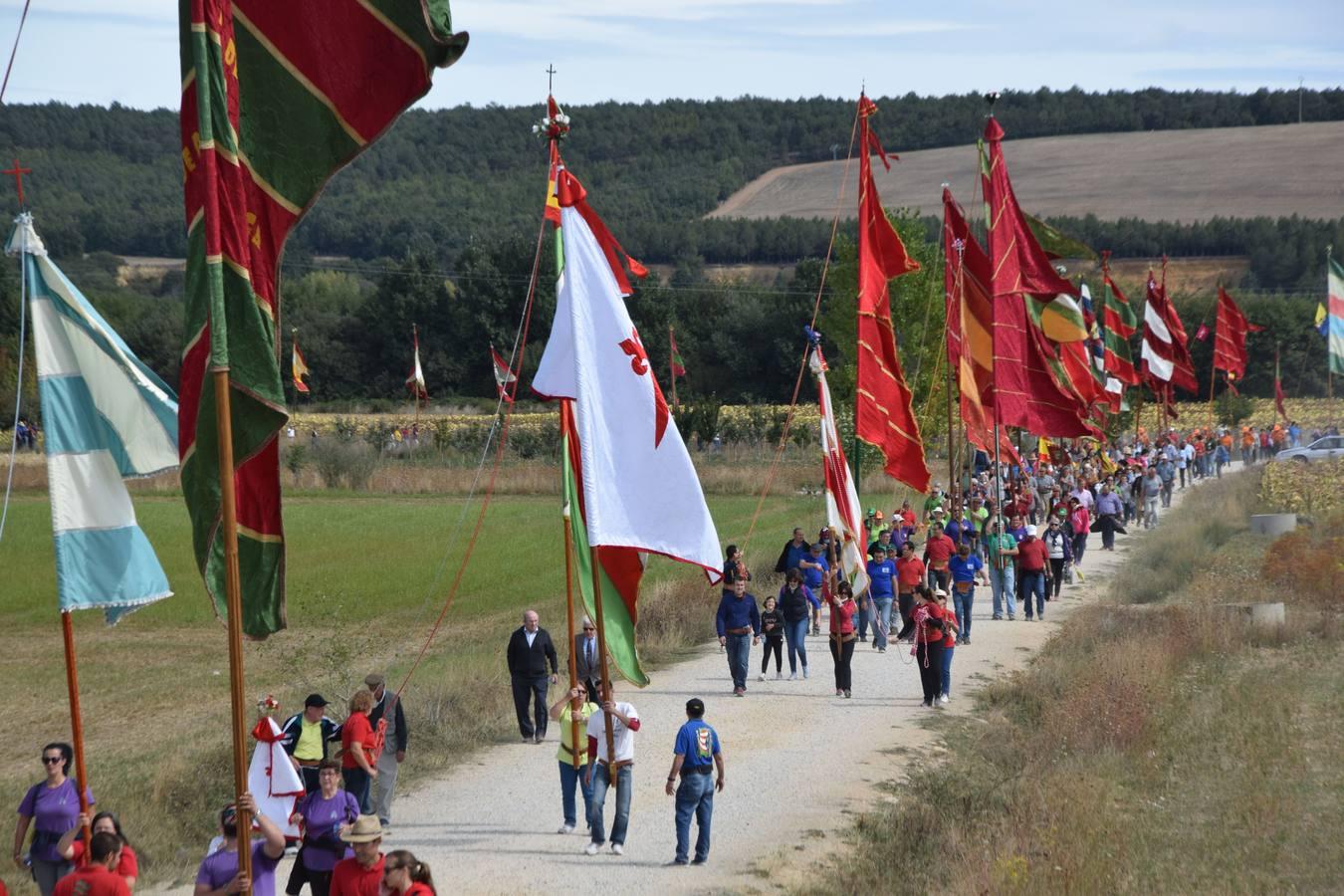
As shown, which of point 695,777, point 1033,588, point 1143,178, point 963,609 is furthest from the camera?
point 1143,178

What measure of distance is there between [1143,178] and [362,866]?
141340mm

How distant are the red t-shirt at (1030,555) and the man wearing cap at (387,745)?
13.5 metres

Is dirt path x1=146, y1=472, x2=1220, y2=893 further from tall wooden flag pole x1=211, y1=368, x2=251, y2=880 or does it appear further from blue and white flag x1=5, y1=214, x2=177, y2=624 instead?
tall wooden flag pole x1=211, y1=368, x2=251, y2=880

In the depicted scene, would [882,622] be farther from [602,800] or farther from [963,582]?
[602,800]

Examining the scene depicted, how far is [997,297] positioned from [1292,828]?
12550 mm

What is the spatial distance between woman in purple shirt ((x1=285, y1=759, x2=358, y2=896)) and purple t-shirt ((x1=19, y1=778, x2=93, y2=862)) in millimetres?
1458

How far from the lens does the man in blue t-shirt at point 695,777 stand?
42.3 feet

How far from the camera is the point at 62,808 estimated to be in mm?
10867

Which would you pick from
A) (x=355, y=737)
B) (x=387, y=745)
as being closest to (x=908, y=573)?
(x=387, y=745)

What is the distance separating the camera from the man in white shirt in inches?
514

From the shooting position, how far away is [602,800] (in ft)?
44.0

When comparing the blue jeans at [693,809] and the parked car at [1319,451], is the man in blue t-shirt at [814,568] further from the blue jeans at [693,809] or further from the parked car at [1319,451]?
the parked car at [1319,451]

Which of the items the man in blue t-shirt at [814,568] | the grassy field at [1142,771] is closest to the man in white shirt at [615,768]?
the grassy field at [1142,771]

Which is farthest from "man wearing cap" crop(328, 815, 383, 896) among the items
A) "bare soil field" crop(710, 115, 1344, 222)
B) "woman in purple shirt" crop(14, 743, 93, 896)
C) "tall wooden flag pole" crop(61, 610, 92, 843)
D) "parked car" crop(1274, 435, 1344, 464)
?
"bare soil field" crop(710, 115, 1344, 222)
